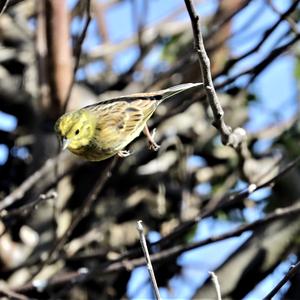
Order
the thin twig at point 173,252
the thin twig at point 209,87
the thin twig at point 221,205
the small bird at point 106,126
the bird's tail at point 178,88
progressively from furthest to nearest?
the thin twig at point 173,252
the thin twig at point 221,205
the small bird at point 106,126
the bird's tail at point 178,88
the thin twig at point 209,87

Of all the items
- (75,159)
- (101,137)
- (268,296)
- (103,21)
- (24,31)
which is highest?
(103,21)

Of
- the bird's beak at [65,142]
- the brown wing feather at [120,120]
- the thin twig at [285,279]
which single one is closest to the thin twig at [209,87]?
the brown wing feather at [120,120]

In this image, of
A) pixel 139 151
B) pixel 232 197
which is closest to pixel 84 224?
pixel 139 151

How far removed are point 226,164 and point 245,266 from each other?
1.10 metres

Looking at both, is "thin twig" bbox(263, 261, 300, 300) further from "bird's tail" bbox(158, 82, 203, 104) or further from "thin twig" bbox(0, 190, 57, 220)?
"thin twig" bbox(0, 190, 57, 220)

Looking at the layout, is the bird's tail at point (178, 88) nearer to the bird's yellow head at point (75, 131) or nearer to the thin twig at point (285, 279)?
the bird's yellow head at point (75, 131)

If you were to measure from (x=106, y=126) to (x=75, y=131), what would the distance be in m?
0.21

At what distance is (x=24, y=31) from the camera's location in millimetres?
5668

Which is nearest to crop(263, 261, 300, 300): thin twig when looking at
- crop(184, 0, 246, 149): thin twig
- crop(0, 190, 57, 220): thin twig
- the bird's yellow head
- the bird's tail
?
crop(184, 0, 246, 149): thin twig

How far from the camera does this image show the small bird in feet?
11.7

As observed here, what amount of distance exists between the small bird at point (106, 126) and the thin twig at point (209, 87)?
0.39 metres

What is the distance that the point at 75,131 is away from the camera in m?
3.60

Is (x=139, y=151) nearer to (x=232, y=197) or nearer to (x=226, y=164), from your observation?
(x=226, y=164)

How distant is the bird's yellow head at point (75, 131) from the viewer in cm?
359
